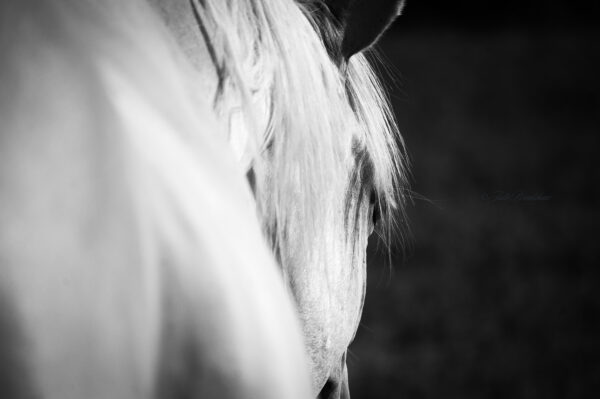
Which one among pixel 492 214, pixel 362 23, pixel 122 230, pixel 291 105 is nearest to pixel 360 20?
pixel 362 23

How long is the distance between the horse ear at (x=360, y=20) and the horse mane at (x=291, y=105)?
23 millimetres

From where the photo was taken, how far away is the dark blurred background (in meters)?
3.47

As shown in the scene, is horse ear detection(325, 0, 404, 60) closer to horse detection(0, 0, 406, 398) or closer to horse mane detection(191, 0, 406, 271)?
horse mane detection(191, 0, 406, 271)

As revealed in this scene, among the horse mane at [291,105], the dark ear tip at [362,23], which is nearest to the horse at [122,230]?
the horse mane at [291,105]

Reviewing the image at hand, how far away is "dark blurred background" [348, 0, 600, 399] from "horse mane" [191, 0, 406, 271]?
34 cm

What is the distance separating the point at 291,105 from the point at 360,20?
0.26 m

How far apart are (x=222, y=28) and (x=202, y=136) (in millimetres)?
193

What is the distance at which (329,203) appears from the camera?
85 cm

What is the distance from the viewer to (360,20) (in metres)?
0.94

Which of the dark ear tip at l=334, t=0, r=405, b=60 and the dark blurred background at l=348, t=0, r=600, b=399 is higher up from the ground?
the dark ear tip at l=334, t=0, r=405, b=60

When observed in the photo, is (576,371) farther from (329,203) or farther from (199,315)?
(199,315)

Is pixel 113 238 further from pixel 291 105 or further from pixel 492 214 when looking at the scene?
pixel 492 214

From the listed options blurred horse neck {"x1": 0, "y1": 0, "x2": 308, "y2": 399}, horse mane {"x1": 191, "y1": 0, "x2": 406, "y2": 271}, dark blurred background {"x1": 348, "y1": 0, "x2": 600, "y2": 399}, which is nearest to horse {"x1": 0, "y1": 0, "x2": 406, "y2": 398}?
blurred horse neck {"x1": 0, "y1": 0, "x2": 308, "y2": 399}

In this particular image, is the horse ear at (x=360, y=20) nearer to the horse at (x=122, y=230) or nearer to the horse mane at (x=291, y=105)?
the horse mane at (x=291, y=105)
